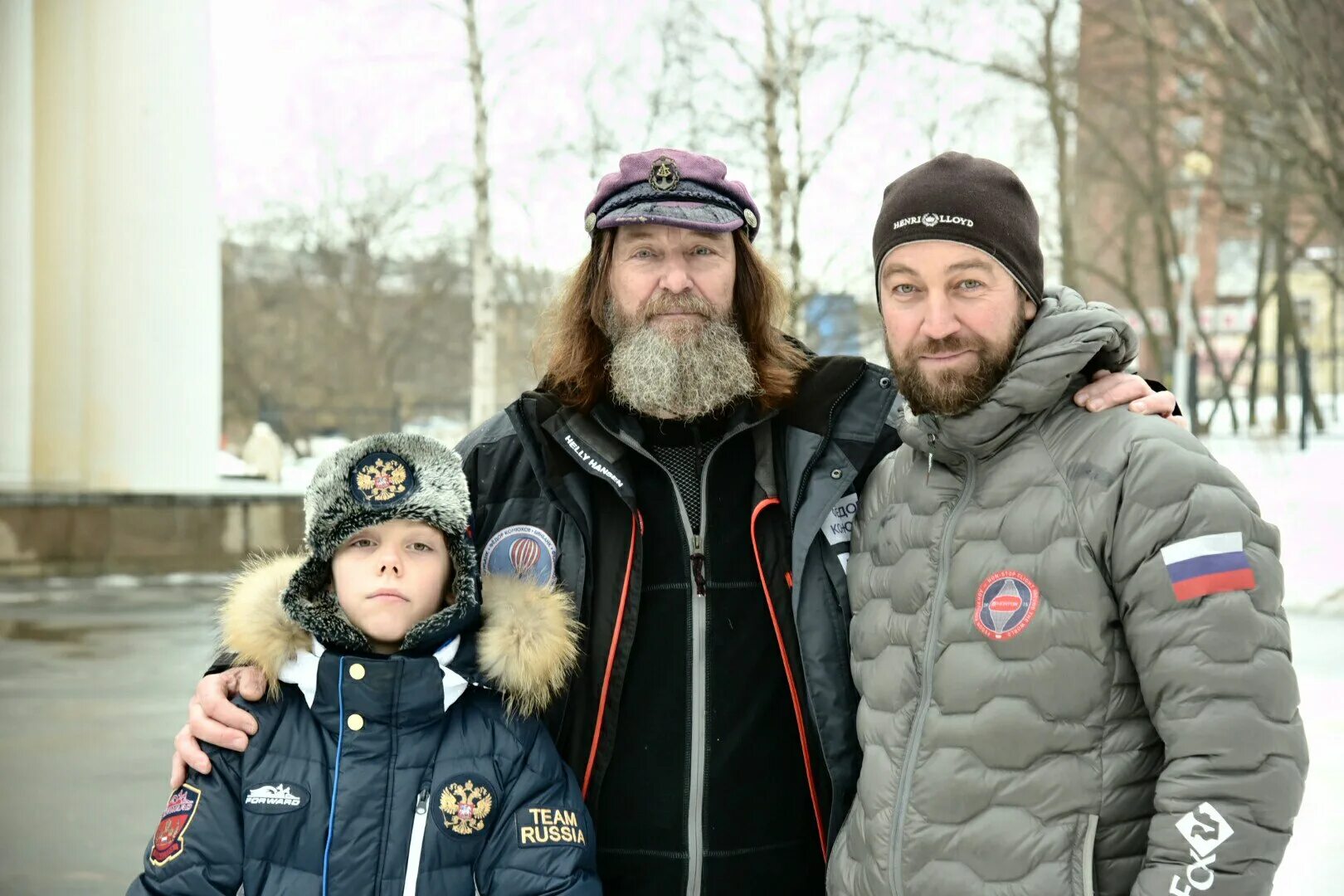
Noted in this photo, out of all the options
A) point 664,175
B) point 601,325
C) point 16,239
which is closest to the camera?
point 664,175

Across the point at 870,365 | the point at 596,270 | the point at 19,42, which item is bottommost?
the point at 870,365

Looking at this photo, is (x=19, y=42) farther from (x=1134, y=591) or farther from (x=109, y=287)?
(x=1134, y=591)

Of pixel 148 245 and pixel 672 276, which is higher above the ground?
pixel 148 245

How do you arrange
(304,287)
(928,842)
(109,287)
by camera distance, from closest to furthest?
(928,842) < (109,287) < (304,287)

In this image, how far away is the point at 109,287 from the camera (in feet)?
49.6

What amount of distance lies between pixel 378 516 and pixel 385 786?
507 millimetres

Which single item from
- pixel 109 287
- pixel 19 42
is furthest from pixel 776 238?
pixel 19 42

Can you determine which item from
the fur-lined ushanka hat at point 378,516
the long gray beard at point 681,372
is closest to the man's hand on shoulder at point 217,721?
the fur-lined ushanka hat at point 378,516

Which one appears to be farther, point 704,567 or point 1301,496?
point 1301,496

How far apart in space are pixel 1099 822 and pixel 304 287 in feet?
115

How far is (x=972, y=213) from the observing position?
2.52 meters

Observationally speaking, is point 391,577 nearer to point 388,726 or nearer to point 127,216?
point 388,726

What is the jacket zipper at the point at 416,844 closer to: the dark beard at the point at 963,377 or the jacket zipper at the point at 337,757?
the jacket zipper at the point at 337,757

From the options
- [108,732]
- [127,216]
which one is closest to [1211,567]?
[108,732]
